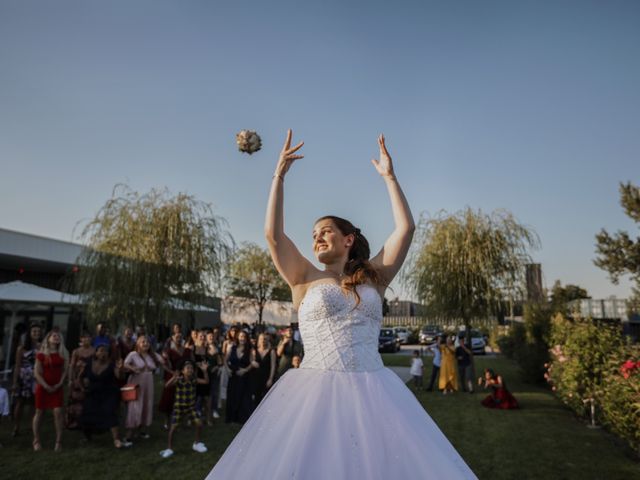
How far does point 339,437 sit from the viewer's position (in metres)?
1.86

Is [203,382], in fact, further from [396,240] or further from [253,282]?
[253,282]

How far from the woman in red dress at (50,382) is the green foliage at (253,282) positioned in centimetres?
2955

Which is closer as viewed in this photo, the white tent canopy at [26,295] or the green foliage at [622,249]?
the white tent canopy at [26,295]

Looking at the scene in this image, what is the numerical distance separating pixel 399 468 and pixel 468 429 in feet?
28.7

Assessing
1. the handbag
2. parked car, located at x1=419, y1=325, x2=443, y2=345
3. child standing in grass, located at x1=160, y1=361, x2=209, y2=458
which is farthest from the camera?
parked car, located at x1=419, y1=325, x2=443, y2=345

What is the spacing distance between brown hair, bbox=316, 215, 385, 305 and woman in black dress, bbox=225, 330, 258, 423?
7.60 meters

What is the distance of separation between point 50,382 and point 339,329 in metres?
7.59

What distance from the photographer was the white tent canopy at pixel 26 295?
12.9 metres

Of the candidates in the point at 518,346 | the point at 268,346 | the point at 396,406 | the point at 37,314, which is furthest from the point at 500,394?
the point at 37,314

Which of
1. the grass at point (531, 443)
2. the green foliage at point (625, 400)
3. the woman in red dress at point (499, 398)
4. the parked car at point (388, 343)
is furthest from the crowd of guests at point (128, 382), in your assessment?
the parked car at point (388, 343)

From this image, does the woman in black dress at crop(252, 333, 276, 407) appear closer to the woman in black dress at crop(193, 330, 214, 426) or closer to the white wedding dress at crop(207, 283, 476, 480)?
the woman in black dress at crop(193, 330, 214, 426)

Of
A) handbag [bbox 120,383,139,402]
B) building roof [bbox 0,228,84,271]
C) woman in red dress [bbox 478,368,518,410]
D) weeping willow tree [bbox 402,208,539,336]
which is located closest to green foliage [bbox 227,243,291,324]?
building roof [bbox 0,228,84,271]

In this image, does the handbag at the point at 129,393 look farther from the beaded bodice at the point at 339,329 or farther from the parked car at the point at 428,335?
the parked car at the point at 428,335

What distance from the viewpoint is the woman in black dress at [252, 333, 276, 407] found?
32.4ft
